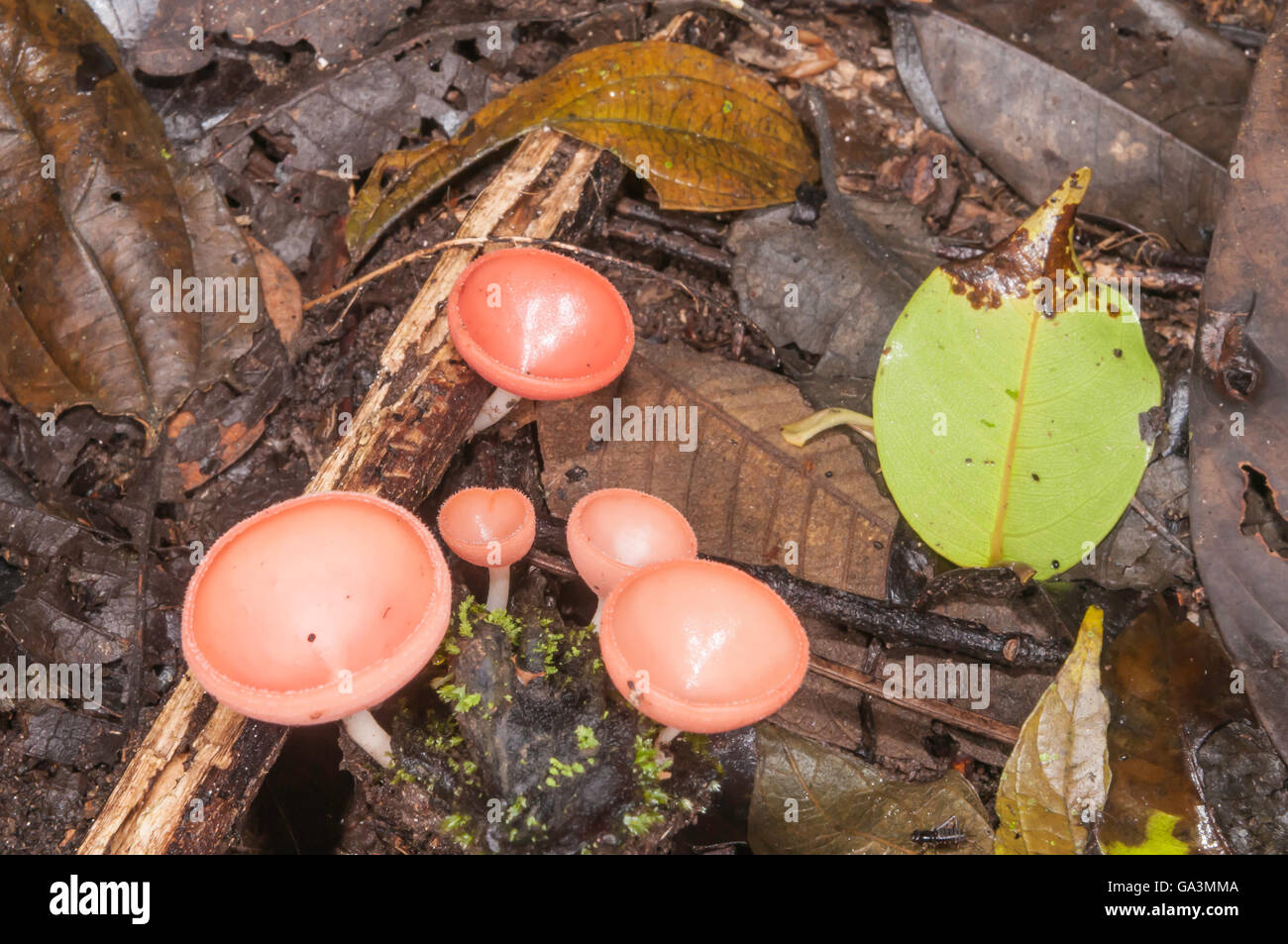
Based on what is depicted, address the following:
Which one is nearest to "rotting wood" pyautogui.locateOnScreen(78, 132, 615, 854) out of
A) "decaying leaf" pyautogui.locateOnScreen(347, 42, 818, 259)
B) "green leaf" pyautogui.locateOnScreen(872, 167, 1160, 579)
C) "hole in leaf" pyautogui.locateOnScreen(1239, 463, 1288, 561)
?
"decaying leaf" pyautogui.locateOnScreen(347, 42, 818, 259)

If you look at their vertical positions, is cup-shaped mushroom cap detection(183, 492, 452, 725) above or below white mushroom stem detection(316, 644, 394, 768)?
above

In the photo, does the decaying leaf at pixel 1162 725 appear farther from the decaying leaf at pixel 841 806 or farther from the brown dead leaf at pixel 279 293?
the brown dead leaf at pixel 279 293

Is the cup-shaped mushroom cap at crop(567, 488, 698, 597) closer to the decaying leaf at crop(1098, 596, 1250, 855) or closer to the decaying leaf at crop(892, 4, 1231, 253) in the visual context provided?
the decaying leaf at crop(1098, 596, 1250, 855)

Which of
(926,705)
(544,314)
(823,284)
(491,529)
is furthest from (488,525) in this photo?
(823,284)
